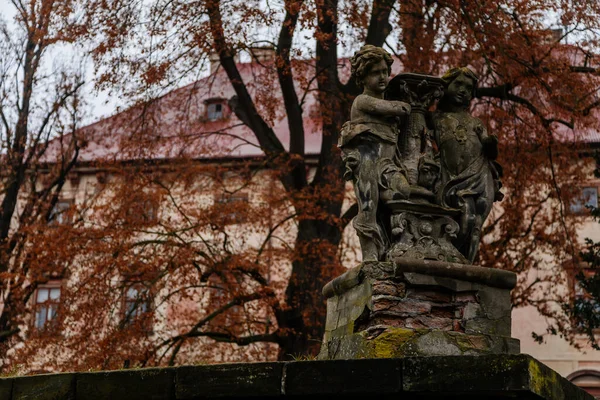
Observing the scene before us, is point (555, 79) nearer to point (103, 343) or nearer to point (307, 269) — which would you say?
point (307, 269)

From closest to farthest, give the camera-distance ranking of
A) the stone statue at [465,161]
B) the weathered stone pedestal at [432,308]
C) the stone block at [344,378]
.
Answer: the stone block at [344,378] → the weathered stone pedestal at [432,308] → the stone statue at [465,161]

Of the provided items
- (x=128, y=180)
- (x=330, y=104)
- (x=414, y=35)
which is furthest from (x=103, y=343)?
(x=414, y=35)

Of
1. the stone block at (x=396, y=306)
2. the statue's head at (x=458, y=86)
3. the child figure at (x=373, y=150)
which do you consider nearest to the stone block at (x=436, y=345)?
the stone block at (x=396, y=306)

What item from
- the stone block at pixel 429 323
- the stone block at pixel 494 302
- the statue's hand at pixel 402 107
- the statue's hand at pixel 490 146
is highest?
the statue's hand at pixel 402 107

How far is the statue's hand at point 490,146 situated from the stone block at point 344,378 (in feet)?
9.02

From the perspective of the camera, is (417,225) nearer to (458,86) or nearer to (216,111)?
(458,86)

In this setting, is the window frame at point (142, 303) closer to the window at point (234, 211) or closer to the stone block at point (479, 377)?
the window at point (234, 211)

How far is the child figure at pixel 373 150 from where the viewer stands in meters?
7.82

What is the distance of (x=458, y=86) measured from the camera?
8.37 m

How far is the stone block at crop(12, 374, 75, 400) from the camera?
20.7 feet

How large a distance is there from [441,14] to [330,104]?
2669mm

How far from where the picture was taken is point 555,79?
17.2 metres

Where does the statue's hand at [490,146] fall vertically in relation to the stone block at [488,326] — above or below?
above

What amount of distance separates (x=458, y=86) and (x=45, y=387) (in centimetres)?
428
